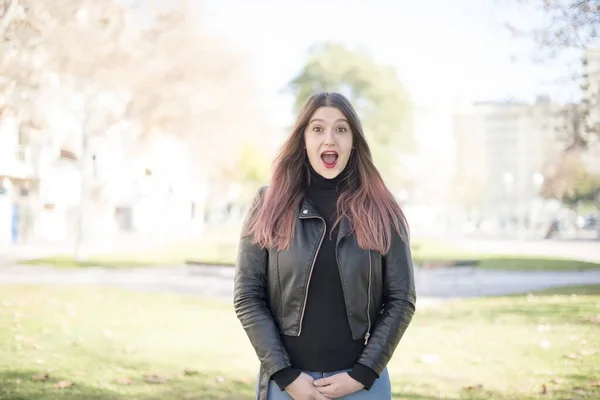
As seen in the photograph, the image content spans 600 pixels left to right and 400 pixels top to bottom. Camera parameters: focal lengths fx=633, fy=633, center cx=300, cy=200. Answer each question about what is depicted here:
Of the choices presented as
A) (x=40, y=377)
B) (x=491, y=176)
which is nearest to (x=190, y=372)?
(x=40, y=377)

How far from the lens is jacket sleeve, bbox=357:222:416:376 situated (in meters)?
1.92

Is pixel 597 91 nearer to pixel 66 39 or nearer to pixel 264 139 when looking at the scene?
pixel 66 39

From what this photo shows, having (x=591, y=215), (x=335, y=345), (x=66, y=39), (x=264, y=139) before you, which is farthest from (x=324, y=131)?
(x=591, y=215)

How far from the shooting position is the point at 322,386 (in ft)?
6.23

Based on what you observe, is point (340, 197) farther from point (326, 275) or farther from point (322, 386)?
point (322, 386)

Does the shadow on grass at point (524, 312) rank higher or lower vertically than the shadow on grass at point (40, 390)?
higher

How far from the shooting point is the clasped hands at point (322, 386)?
1882mm

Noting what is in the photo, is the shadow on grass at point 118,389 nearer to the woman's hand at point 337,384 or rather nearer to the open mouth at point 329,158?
the woman's hand at point 337,384

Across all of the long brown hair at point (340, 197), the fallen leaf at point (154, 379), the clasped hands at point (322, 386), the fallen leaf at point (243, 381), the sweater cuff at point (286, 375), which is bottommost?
the fallen leaf at point (243, 381)

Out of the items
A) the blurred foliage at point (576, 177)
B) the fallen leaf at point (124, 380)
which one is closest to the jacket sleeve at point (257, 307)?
the fallen leaf at point (124, 380)

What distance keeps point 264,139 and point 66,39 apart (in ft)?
27.2

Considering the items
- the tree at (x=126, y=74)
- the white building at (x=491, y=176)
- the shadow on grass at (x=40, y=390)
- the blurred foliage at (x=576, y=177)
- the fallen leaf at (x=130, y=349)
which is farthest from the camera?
the white building at (x=491, y=176)

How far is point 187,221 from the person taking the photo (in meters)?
28.1

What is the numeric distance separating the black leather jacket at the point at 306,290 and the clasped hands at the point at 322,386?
0.22ft
